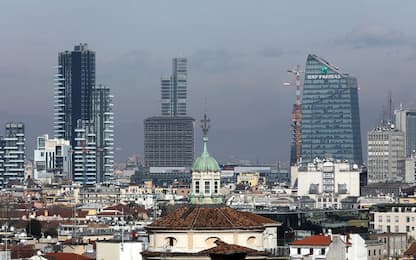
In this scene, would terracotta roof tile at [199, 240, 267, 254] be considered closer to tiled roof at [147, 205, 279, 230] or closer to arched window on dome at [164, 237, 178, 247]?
arched window on dome at [164, 237, 178, 247]

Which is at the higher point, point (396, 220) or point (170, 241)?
point (170, 241)

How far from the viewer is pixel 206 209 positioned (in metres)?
42.4

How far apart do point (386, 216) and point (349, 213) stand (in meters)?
21.8

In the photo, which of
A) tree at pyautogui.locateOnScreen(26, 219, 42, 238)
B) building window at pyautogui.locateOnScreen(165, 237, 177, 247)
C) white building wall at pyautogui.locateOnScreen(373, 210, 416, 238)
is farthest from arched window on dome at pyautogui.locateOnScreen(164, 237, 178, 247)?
white building wall at pyautogui.locateOnScreen(373, 210, 416, 238)

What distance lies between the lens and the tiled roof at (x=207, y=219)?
137 feet

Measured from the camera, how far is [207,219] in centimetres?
4200

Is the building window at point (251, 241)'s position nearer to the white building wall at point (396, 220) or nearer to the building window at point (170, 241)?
the building window at point (170, 241)

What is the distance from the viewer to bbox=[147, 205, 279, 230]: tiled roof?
41.7m

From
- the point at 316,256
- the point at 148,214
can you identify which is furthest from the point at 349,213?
the point at 316,256

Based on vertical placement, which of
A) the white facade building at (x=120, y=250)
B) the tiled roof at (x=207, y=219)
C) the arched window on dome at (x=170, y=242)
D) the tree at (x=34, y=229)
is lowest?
the tree at (x=34, y=229)

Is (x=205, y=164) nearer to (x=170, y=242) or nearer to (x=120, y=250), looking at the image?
(x=170, y=242)

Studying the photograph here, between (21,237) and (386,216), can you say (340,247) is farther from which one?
(386,216)

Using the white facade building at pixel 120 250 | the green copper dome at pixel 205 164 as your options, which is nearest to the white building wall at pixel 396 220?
the white facade building at pixel 120 250

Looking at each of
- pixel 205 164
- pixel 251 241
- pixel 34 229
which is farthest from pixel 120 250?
pixel 34 229
